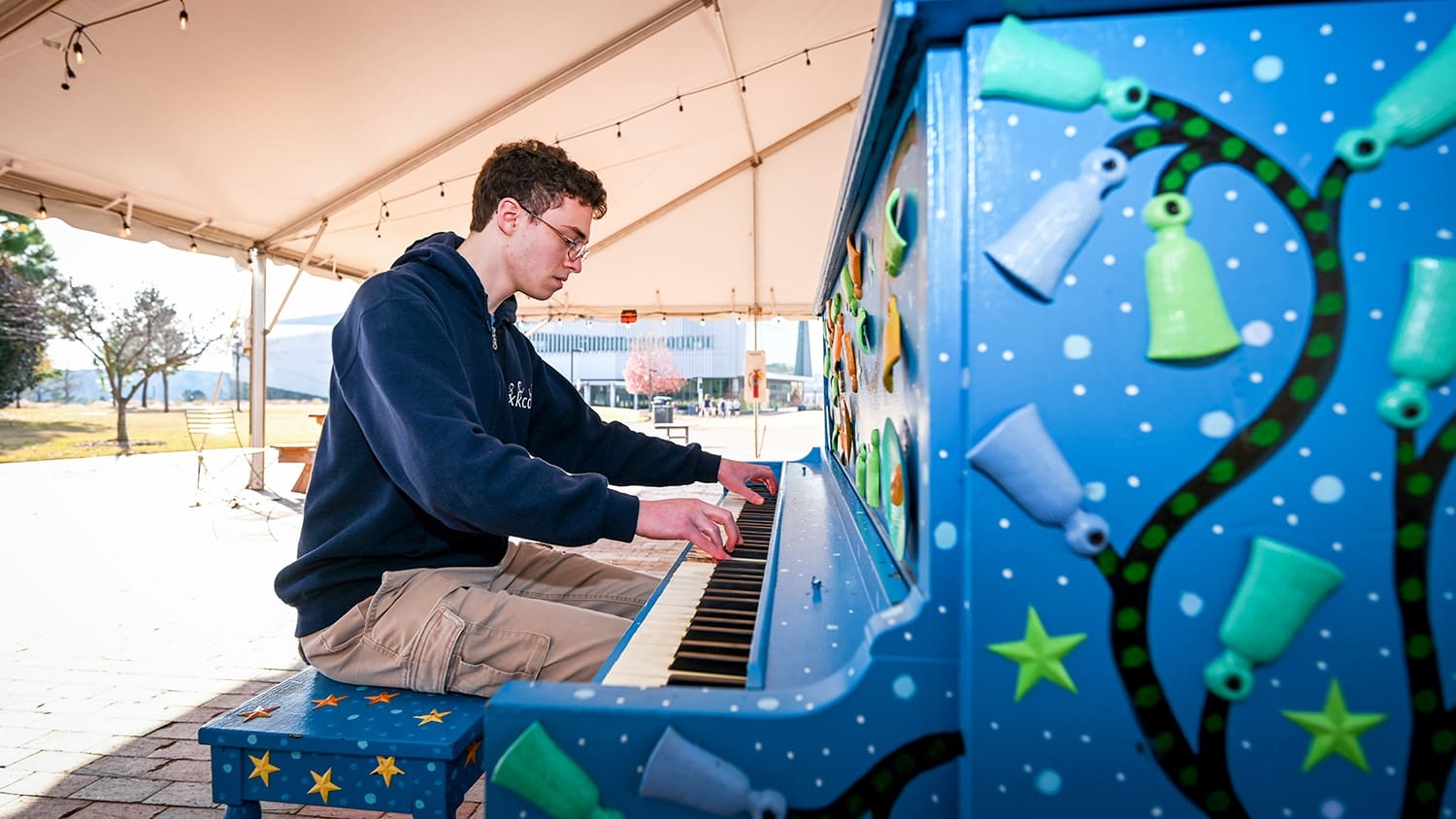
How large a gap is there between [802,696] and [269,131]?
540cm

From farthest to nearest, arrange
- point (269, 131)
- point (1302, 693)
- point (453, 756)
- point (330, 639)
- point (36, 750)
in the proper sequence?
point (269, 131)
point (36, 750)
point (330, 639)
point (453, 756)
point (1302, 693)

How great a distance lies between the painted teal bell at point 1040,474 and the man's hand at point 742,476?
1489 millimetres

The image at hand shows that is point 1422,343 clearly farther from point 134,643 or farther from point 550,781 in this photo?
point 134,643

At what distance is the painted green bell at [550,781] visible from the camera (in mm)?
815

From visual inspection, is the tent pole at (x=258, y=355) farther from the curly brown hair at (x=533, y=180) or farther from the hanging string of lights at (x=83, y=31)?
the curly brown hair at (x=533, y=180)

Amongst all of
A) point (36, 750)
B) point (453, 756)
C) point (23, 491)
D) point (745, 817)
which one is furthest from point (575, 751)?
point (23, 491)

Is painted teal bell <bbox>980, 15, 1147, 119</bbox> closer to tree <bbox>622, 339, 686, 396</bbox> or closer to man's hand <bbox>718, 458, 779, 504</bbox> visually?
man's hand <bbox>718, 458, 779, 504</bbox>

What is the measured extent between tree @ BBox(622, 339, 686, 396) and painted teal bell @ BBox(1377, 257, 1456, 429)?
2557 cm

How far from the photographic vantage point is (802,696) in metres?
0.80

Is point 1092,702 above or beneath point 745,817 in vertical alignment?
above

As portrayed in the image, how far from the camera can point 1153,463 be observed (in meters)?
0.77

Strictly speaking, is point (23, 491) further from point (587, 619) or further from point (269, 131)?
point (587, 619)

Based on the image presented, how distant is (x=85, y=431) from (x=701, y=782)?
18.7 metres

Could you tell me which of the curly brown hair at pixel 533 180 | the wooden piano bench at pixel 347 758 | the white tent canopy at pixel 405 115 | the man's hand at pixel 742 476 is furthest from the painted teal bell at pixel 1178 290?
the white tent canopy at pixel 405 115
